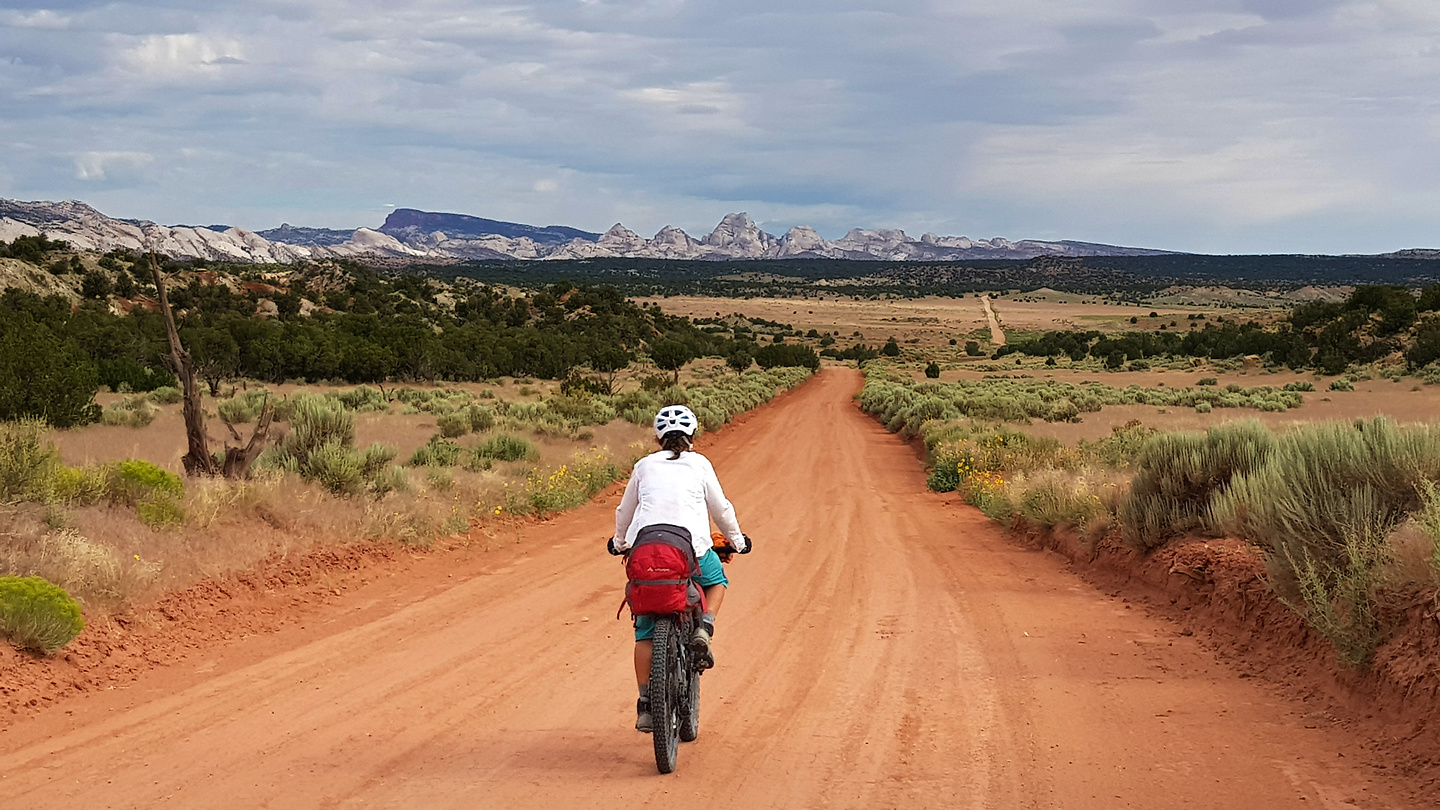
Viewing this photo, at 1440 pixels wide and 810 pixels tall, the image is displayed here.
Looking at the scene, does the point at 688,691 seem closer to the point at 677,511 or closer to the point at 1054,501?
the point at 677,511

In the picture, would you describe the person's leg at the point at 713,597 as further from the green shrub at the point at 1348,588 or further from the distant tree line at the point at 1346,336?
the distant tree line at the point at 1346,336

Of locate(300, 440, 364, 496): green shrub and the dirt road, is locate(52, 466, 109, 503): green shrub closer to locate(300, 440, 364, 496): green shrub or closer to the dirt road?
the dirt road

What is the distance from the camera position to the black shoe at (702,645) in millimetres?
5617

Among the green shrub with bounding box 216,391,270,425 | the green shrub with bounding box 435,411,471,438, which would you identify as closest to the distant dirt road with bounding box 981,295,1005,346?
the green shrub with bounding box 435,411,471,438

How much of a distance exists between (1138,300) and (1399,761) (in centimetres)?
18385

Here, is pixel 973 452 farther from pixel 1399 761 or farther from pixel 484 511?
pixel 1399 761

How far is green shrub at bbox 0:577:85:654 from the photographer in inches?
276

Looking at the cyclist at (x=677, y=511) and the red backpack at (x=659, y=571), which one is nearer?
the red backpack at (x=659, y=571)

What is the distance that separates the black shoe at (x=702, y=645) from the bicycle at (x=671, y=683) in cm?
3

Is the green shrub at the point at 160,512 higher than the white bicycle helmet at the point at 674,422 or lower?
lower

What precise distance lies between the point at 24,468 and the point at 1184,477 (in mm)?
11664

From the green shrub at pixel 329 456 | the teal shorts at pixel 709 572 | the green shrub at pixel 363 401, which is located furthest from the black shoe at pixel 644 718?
the green shrub at pixel 363 401

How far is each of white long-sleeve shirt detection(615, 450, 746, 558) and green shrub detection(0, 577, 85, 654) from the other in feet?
13.9

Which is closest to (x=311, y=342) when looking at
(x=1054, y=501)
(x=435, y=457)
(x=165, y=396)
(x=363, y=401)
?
(x=363, y=401)
